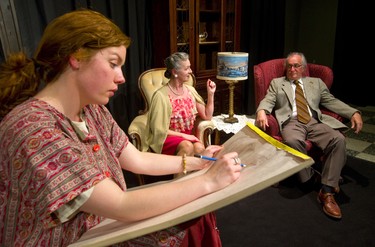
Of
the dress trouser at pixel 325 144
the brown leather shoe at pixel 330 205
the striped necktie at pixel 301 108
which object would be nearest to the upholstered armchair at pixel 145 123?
the dress trouser at pixel 325 144

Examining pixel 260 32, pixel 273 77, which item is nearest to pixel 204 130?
pixel 273 77

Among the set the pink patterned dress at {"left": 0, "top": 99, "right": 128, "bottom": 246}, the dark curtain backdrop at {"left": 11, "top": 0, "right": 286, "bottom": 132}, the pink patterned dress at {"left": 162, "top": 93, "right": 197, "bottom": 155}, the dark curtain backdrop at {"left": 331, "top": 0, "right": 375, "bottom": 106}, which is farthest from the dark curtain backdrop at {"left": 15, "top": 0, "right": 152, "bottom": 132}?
the dark curtain backdrop at {"left": 331, "top": 0, "right": 375, "bottom": 106}

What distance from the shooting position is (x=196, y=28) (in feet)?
10.3

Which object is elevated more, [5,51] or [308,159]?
[5,51]

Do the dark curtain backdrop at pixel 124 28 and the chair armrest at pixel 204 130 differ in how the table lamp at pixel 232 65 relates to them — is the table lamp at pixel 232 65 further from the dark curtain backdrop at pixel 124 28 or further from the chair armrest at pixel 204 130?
the dark curtain backdrop at pixel 124 28

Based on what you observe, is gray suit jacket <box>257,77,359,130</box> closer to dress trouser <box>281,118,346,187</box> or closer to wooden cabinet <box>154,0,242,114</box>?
dress trouser <box>281,118,346,187</box>

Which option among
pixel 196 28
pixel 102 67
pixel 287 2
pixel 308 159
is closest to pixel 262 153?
pixel 308 159

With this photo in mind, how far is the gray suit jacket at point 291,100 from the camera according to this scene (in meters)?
2.48

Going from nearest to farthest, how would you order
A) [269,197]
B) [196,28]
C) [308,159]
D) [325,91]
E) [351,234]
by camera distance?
[308,159] < [351,234] < [269,197] < [325,91] < [196,28]

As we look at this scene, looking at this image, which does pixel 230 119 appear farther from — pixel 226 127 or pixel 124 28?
pixel 124 28

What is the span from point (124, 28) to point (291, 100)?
1.70m

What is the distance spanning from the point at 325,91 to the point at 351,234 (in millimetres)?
1227

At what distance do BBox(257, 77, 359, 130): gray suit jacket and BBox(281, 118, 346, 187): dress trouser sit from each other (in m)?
0.14

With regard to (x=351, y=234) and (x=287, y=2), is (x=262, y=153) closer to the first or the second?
(x=351, y=234)
